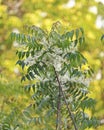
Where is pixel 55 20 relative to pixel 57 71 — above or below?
above

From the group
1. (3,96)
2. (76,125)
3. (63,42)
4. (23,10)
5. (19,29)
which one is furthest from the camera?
(23,10)

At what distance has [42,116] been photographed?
18.9 feet

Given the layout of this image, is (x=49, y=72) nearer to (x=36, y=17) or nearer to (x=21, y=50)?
(x=21, y=50)

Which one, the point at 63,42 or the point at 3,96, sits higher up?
the point at 63,42

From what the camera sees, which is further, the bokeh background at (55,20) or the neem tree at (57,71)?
the bokeh background at (55,20)

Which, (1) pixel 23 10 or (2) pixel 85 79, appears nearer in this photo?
(2) pixel 85 79

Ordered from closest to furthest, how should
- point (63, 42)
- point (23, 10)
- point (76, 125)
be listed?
point (63, 42), point (76, 125), point (23, 10)

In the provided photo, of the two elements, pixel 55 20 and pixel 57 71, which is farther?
pixel 55 20

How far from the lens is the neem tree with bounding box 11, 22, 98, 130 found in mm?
4770

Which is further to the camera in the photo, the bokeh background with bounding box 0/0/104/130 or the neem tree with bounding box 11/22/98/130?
the bokeh background with bounding box 0/0/104/130

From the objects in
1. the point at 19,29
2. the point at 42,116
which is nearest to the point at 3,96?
the point at 42,116

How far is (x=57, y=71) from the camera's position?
4895mm

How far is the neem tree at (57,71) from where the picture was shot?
477cm

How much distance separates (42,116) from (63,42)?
122 centimetres
